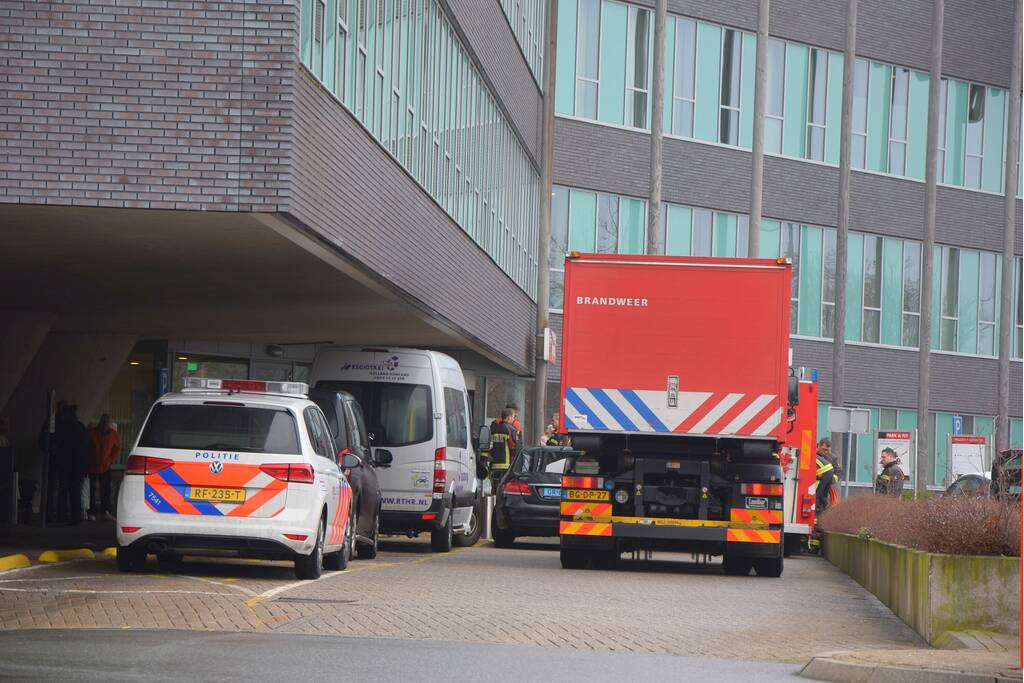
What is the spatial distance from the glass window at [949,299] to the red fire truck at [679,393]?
32.4m

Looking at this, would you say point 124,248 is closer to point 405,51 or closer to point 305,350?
point 405,51

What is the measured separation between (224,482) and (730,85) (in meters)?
32.3

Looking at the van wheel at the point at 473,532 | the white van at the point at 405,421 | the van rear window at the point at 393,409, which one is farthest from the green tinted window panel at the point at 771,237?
the van rear window at the point at 393,409

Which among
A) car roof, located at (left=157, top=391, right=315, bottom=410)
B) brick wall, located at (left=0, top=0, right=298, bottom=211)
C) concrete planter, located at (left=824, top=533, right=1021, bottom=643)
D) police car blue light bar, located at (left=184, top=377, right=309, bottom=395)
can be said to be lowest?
concrete planter, located at (left=824, top=533, right=1021, bottom=643)

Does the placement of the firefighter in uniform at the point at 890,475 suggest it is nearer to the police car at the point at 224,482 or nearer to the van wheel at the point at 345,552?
the van wheel at the point at 345,552

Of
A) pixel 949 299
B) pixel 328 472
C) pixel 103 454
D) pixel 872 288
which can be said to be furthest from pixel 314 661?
pixel 949 299

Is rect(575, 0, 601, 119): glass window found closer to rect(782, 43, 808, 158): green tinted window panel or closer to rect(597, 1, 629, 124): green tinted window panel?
rect(597, 1, 629, 124): green tinted window panel

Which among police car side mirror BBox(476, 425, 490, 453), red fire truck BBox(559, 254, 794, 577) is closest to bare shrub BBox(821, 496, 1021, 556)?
red fire truck BBox(559, 254, 794, 577)

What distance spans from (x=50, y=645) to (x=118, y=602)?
2.68m

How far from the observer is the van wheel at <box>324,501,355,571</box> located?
56.3 feet

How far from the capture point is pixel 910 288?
4934cm

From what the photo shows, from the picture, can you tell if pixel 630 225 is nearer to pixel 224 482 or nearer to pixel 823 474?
pixel 823 474

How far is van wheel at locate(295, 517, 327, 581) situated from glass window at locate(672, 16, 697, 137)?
99.5 feet

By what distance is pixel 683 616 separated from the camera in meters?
13.8
